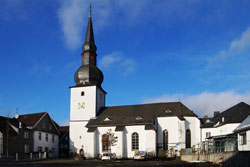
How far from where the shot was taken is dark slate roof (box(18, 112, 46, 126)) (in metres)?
48.0

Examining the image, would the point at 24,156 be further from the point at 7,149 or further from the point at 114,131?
the point at 114,131

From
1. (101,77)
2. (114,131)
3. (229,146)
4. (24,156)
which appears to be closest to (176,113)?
(114,131)

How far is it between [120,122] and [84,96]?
7.97 meters

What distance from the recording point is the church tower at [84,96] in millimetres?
48188

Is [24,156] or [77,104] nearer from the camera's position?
[24,156]

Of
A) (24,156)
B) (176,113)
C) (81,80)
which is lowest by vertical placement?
(24,156)

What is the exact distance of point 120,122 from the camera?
4541cm

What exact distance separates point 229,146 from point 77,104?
28229mm

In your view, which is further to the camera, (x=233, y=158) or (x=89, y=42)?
(x=89, y=42)

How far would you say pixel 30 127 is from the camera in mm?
47125

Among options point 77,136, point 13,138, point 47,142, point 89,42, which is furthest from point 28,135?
point 89,42

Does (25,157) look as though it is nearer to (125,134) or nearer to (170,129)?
(125,134)

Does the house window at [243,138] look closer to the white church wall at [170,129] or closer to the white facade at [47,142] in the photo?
the white church wall at [170,129]

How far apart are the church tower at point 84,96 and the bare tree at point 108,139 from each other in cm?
528
